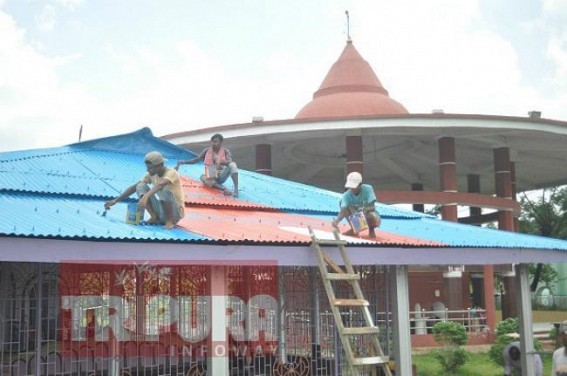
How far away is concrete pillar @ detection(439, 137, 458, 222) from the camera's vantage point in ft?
77.3

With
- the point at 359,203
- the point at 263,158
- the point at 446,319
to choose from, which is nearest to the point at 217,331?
the point at 359,203

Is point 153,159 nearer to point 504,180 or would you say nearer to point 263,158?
point 263,158

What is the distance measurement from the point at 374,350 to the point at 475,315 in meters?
17.5

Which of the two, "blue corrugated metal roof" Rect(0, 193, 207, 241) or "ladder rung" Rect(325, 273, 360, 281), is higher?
A: "blue corrugated metal roof" Rect(0, 193, 207, 241)

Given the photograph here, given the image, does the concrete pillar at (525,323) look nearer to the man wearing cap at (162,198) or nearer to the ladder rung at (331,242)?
the ladder rung at (331,242)

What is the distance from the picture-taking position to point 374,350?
8.59 metres

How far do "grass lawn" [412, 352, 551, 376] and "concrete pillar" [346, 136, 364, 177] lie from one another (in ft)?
22.5

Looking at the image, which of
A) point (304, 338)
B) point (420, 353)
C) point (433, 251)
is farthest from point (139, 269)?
point (420, 353)

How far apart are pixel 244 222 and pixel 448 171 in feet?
49.1

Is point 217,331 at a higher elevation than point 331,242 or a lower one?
lower

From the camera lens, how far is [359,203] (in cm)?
1024

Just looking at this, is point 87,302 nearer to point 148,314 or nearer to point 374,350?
point 148,314

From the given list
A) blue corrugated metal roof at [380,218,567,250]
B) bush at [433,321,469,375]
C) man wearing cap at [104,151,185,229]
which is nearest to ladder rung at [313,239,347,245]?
man wearing cap at [104,151,185,229]

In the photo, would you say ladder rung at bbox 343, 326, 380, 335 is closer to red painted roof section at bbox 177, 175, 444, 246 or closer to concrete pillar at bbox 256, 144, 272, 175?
red painted roof section at bbox 177, 175, 444, 246
